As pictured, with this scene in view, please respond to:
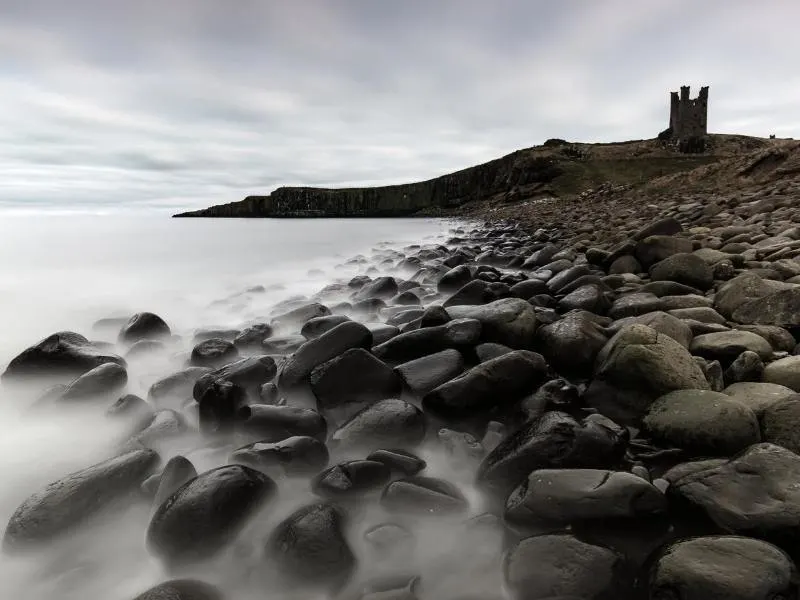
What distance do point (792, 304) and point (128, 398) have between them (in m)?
4.46

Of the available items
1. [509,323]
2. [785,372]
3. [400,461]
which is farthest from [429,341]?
[785,372]

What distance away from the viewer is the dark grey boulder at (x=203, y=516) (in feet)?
6.18

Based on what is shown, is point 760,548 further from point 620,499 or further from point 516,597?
point 516,597

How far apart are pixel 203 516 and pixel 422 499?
2.98 ft

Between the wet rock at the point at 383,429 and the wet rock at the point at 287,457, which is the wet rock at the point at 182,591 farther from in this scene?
the wet rock at the point at 383,429

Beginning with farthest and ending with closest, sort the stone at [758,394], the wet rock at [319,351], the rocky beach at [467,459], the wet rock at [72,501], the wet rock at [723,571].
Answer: the wet rock at [319,351] < the stone at [758,394] < the wet rock at [72,501] < the rocky beach at [467,459] < the wet rock at [723,571]

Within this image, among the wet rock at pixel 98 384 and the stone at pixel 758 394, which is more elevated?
the stone at pixel 758 394

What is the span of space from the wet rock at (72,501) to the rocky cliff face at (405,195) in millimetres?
54698

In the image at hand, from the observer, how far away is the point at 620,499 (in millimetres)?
1785

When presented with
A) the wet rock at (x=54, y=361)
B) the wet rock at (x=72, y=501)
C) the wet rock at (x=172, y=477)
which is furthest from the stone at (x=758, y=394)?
the wet rock at (x=54, y=361)

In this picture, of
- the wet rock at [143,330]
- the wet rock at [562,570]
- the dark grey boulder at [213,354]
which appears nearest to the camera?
the wet rock at [562,570]

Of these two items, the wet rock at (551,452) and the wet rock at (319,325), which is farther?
the wet rock at (319,325)

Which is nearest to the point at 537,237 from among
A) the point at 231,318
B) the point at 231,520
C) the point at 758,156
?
the point at 758,156

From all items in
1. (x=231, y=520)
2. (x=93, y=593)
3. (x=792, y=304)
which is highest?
(x=792, y=304)
